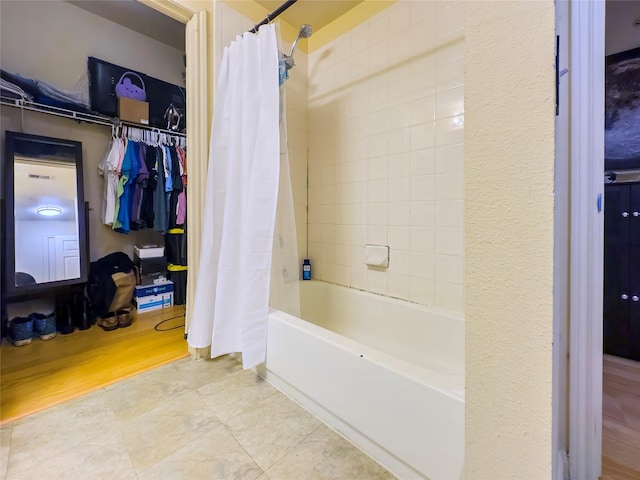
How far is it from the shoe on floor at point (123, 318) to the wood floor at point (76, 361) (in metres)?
0.05

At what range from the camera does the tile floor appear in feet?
3.03

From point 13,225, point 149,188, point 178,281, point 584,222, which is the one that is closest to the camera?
point 584,222

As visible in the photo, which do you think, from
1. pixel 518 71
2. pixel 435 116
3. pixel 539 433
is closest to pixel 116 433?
pixel 539 433

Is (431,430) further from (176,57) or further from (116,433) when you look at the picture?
(176,57)

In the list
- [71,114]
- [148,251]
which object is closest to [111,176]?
[71,114]

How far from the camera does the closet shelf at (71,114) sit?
1.90m

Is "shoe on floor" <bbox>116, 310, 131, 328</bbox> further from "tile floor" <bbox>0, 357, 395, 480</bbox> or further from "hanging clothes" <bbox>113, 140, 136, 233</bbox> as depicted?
"tile floor" <bbox>0, 357, 395, 480</bbox>

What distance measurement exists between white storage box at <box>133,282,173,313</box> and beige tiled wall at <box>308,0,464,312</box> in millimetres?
1501

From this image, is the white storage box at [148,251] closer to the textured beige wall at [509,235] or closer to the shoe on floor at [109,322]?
the shoe on floor at [109,322]

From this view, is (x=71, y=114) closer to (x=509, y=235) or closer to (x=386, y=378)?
(x=386, y=378)

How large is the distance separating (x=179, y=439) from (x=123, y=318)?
149 cm

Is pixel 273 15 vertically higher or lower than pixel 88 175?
higher

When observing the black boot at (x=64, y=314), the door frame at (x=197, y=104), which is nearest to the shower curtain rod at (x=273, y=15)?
the door frame at (x=197, y=104)

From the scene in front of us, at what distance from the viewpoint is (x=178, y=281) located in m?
2.63
